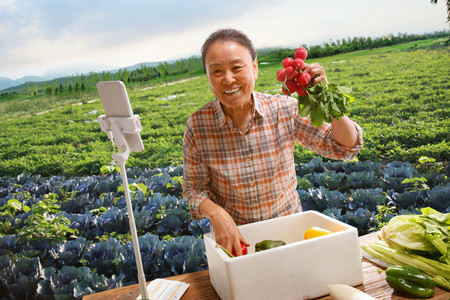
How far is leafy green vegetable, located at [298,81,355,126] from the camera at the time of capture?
38.4 inches

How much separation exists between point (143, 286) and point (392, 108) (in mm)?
4107

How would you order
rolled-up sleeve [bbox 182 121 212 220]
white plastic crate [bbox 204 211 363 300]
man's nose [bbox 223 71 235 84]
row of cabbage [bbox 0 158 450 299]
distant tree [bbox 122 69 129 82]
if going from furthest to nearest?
distant tree [bbox 122 69 129 82] < row of cabbage [bbox 0 158 450 299] < rolled-up sleeve [bbox 182 121 212 220] < man's nose [bbox 223 71 235 84] < white plastic crate [bbox 204 211 363 300]

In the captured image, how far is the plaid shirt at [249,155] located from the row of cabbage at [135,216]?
721 mm

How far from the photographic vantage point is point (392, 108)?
4273 mm

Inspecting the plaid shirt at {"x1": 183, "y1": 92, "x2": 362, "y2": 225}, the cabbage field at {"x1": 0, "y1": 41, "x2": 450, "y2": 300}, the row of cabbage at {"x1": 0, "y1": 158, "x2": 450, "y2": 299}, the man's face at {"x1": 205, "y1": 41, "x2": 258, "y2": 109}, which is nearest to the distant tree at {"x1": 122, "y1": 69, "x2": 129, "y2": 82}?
the cabbage field at {"x1": 0, "y1": 41, "x2": 450, "y2": 300}

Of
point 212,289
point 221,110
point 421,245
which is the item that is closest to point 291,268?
point 212,289

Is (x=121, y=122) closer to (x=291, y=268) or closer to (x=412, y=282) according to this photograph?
(x=291, y=268)

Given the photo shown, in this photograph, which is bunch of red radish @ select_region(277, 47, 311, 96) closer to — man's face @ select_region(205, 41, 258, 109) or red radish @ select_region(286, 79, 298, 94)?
red radish @ select_region(286, 79, 298, 94)

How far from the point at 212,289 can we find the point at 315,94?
62cm

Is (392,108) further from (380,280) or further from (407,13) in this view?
(380,280)

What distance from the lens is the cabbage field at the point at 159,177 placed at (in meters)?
2.40

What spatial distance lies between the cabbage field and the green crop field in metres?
0.01

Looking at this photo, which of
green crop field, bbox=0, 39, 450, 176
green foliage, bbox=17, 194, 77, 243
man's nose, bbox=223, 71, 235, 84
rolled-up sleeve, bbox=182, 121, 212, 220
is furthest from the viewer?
green crop field, bbox=0, 39, 450, 176

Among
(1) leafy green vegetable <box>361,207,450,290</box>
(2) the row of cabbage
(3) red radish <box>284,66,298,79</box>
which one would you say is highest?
(3) red radish <box>284,66,298,79</box>
